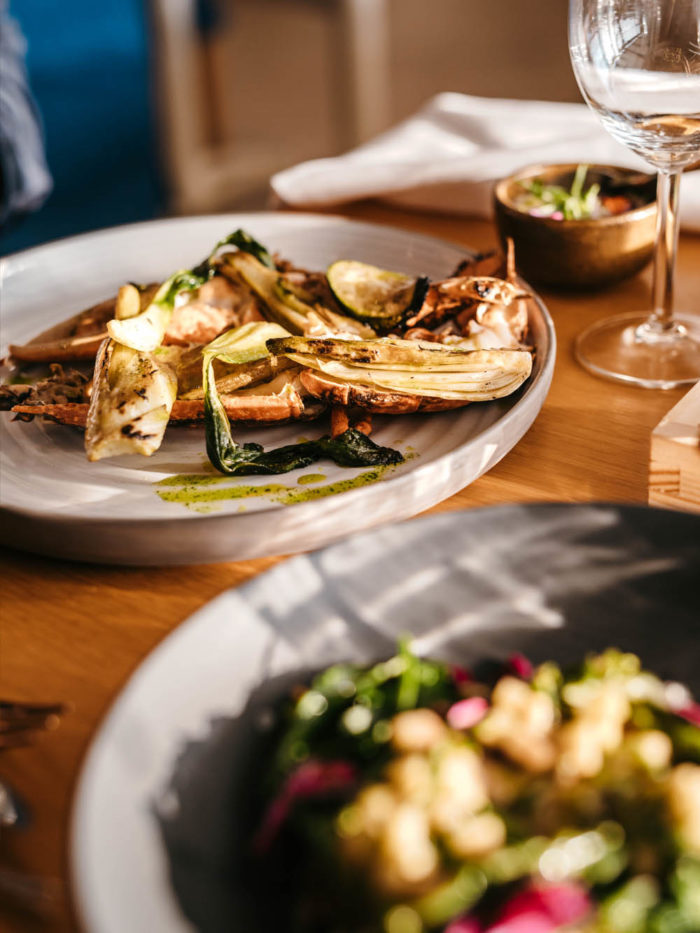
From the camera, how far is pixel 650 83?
0.69 meters

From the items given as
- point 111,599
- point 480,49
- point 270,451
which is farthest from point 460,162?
point 480,49

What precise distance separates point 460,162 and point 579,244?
337mm

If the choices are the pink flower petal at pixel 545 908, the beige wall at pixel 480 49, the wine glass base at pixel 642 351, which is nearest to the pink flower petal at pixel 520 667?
the pink flower petal at pixel 545 908

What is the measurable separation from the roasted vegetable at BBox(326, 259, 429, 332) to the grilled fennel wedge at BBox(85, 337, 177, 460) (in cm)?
18

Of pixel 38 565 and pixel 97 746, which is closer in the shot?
pixel 97 746

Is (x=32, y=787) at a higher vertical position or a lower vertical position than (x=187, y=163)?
higher

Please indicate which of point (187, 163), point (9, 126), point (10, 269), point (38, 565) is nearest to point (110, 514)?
point (38, 565)

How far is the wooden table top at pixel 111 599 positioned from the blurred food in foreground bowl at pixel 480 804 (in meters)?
0.09

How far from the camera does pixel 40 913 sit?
39cm

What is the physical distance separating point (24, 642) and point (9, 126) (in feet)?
5.40

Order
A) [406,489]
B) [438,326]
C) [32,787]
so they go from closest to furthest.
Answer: [32,787] < [406,489] < [438,326]

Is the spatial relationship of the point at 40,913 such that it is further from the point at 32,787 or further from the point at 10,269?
the point at 10,269

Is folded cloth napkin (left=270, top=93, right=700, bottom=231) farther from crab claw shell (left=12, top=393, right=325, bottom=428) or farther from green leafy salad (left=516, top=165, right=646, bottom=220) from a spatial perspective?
crab claw shell (left=12, top=393, right=325, bottom=428)

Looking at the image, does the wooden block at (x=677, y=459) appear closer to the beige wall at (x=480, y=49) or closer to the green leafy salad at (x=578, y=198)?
the green leafy salad at (x=578, y=198)
